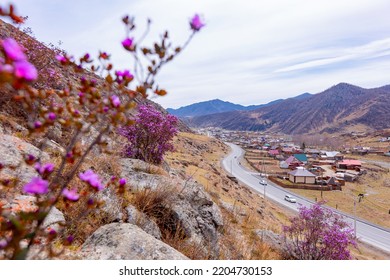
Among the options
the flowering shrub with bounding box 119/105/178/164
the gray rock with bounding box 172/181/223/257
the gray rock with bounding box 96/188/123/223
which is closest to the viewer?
the gray rock with bounding box 96/188/123/223

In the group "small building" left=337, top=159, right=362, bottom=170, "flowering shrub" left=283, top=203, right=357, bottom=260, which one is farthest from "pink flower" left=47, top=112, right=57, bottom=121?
"small building" left=337, top=159, right=362, bottom=170

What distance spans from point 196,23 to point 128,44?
514mm

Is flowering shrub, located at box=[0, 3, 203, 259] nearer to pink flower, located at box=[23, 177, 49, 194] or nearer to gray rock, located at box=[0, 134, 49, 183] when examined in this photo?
pink flower, located at box=[23, 177, 49, 194]

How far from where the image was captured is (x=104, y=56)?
7.61 feet

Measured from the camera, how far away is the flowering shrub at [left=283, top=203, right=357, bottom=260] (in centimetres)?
881

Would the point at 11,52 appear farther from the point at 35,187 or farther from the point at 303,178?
the point at 303,178

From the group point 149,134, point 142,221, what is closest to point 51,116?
point 142,221

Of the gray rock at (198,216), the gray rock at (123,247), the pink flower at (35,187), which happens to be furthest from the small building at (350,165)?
the pink flower at (35,187)

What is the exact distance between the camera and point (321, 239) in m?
9.34

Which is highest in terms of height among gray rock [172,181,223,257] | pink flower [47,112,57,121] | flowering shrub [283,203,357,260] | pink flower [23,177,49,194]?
pink flower [47,112,57,121]

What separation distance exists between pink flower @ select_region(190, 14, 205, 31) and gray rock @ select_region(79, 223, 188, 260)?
111 inches

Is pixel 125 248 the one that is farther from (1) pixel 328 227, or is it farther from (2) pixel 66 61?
(1) pixel 328 227

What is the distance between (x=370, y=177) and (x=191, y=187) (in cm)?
8035

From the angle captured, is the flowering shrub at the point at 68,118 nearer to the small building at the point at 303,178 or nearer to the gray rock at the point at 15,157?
the gray rock at the point at 15,157
